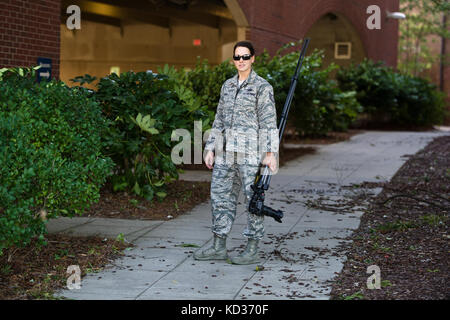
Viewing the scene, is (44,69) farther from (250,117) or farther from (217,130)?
(250,117)

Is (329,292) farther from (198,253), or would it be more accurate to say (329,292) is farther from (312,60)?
(312,60)

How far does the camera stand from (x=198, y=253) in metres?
5.69

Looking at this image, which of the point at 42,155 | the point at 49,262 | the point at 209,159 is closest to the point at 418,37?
the point at 209,159

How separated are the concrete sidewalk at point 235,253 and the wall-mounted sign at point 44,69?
269 centimetres

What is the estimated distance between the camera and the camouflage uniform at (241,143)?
18.1 feet

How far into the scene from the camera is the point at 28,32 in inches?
360

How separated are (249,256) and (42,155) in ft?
6.07

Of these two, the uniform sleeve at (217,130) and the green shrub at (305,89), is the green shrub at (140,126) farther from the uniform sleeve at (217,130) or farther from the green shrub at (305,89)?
the green shrub at (305,89)

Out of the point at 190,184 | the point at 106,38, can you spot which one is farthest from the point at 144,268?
the point at 106,38

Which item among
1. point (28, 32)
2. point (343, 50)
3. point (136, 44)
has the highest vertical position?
point (136, 44)

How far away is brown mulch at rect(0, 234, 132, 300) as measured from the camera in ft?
15.5

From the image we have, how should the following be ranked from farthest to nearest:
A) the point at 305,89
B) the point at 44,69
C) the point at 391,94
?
the point at 391,94 → the point at 305,89 → the point at 44,69

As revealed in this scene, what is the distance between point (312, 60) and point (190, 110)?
5653 millimetres

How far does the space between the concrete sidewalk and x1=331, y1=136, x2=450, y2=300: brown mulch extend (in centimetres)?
16
